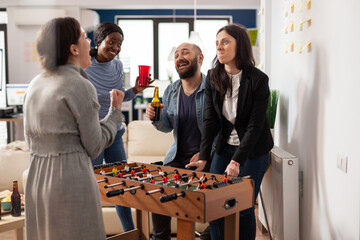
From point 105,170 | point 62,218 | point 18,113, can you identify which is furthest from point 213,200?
point 18,113

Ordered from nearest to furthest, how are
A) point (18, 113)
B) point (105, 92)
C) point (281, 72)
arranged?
point (105, 92)
point (281, 72)
point (18, 113)

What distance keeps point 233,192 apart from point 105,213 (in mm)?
1730

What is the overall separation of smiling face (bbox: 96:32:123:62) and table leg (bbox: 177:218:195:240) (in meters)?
1.19

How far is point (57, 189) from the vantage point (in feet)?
5.19

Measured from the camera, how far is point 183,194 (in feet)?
6.06

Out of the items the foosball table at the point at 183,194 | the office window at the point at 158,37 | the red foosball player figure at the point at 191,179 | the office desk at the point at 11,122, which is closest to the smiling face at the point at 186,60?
the foosball table at the point at 183,194

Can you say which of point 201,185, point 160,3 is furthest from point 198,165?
point 160,3

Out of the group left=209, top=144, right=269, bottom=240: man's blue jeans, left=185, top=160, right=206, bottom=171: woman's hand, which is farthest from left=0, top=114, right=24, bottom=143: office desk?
left=209, top=144, right=269, bottom=240: man's blue jeans

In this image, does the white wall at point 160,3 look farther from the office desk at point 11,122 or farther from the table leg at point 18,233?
the table leg at point 18,233

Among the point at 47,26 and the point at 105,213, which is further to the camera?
the point at 105,213

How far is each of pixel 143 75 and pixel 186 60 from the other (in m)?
0.36

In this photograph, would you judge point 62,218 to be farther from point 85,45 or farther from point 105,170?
point 105,170

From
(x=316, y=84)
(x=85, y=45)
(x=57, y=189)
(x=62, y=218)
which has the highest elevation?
(x=85, y=45)

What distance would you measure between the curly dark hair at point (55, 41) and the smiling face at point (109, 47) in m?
0.98
